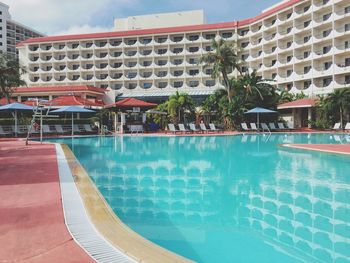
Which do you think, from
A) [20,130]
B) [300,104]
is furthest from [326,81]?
[20,130]

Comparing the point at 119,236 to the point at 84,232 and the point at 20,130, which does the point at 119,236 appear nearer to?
the point at 84,232

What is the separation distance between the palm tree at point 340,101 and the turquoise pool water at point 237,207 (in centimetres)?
2306

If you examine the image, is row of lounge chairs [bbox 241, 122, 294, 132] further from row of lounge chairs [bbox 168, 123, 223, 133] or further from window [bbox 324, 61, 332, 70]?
window [bbox 324, 61, 332, 70]

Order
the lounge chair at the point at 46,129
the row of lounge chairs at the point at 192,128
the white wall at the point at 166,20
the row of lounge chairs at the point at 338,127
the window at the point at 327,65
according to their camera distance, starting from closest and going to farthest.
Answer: the lounge chair at the point at 46,129
the row of lounge chairs at the point at 192,128
the row of lounge chairs at the point at 338,127
the window at the point at 327,65
the white wall at the point at 166,20

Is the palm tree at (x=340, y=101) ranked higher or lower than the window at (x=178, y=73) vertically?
lower

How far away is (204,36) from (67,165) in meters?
47.4

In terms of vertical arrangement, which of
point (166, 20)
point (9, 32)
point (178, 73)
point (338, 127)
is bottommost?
point (338, 127)

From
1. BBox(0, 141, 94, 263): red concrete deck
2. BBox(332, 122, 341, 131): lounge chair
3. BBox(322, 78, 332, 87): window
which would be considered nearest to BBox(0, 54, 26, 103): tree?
BBox(0, 141, 94, 263): red concrete deck

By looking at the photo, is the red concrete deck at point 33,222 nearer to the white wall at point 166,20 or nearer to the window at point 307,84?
the window at point 307,84

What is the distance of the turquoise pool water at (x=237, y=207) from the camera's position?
4.49m

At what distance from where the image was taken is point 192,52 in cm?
5428

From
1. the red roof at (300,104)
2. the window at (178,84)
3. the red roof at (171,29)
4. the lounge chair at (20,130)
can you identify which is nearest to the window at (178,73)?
the window at (178,84)

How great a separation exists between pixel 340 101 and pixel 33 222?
3329 centimetres

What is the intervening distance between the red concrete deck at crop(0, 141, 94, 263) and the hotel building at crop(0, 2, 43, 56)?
9935 cm
